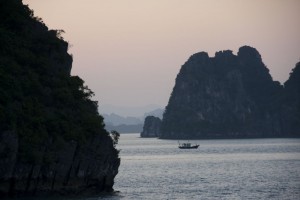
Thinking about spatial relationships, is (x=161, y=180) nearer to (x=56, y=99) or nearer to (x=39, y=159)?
(x=56, y=99)

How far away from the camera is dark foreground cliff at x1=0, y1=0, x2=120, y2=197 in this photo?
176 ft

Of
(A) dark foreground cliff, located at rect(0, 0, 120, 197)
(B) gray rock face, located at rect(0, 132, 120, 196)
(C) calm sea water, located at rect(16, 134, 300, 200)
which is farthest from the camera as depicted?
(C) calm sea water, located at rect(16, 134, 300, 200)

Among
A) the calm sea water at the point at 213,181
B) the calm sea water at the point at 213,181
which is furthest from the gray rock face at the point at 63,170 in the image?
the calm sea water at the point at 213,181

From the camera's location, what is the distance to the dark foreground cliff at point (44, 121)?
5369cm

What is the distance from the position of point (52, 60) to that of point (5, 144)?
61.3 ft

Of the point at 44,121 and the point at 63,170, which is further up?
the point at 44,121

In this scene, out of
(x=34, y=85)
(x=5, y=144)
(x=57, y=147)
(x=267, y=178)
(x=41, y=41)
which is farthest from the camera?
(x=267, y=178)

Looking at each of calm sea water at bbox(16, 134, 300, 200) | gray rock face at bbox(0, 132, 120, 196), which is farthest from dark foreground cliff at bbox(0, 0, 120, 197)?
calm sea water at bbox(16, 134, 300, 200)

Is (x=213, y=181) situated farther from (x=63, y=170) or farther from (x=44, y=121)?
(x=44, y=121)

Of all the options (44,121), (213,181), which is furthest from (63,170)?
(213,181)

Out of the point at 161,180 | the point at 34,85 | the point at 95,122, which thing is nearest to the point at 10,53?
the point at 34,85

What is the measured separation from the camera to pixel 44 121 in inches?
2277

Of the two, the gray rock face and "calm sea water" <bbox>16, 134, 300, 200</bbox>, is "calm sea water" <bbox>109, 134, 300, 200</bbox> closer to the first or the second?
"calm sea water" <bbox>16, 134, 300, 200</bbox>

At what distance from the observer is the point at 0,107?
52.5 m
